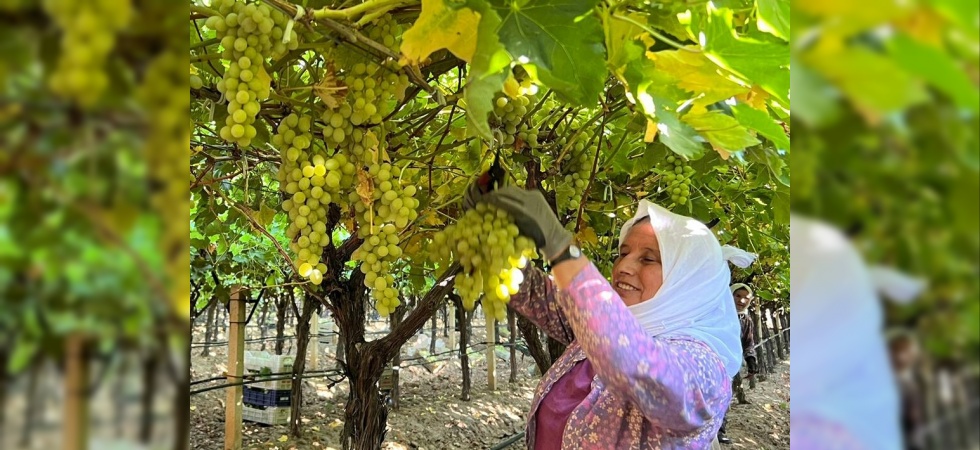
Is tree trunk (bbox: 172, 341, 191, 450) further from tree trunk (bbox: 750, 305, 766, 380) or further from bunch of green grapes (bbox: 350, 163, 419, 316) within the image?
tree trunk (bbox: 750, 305, 766, 380)

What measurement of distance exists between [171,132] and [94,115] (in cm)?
3

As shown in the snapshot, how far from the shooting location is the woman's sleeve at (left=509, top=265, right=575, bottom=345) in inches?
80.7

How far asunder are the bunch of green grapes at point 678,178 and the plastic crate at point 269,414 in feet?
15.6

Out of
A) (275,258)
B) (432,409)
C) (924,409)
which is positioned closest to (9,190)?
(924,409)

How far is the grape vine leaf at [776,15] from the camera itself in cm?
82

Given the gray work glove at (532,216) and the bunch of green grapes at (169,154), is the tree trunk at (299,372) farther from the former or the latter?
the bunch of green grapes at (169,154)

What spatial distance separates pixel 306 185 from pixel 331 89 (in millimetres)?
168

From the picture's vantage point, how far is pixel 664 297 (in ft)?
6.15

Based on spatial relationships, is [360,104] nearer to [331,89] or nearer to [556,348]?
[331,89]

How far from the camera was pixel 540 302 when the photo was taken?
213cm

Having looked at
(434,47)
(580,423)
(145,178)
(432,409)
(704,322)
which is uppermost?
(434,47)


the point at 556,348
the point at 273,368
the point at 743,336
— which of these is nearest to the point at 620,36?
the point at 556,348

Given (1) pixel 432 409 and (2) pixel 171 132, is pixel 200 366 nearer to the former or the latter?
(1) pixel 432 409

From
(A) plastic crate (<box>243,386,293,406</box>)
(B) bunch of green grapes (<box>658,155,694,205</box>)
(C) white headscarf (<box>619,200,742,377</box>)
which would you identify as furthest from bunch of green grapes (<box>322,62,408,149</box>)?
(A) plastic crate (<box>243,386,293,406</box>)
